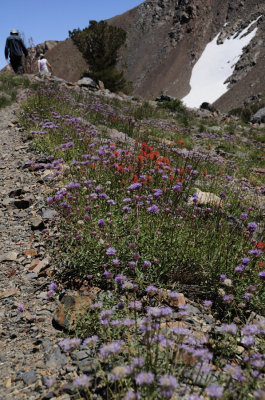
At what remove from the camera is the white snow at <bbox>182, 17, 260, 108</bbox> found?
→ 6481cm

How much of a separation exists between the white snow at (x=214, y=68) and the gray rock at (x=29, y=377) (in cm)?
6613

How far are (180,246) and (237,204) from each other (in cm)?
250

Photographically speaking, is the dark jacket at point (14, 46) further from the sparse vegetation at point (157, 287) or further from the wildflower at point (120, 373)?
the wildflower at point (120, 373)

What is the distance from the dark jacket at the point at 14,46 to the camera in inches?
612

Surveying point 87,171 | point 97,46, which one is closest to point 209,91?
point 97,46

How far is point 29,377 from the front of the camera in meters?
1.99

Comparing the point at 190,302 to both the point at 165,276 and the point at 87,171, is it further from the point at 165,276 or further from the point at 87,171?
the point at 87,171

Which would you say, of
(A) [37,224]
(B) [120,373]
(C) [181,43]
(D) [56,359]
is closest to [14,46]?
(A) [37,224]

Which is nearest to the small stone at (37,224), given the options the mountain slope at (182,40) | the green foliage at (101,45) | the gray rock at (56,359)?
the gray rock at (56,359)

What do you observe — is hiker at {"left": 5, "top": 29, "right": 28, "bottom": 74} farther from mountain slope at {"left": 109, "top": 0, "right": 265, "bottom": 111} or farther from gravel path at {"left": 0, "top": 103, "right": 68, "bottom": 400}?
mountain slope at {"left": 109, "top": 0, "right": 265, "bottom": 111}

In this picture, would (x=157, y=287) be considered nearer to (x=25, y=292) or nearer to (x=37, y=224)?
(x=25, y=292)

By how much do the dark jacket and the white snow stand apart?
52.4 m

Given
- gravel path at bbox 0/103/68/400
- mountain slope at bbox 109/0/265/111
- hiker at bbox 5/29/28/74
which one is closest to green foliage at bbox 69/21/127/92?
hiker at bbox 5/29/28/74

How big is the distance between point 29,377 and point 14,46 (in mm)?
17941
